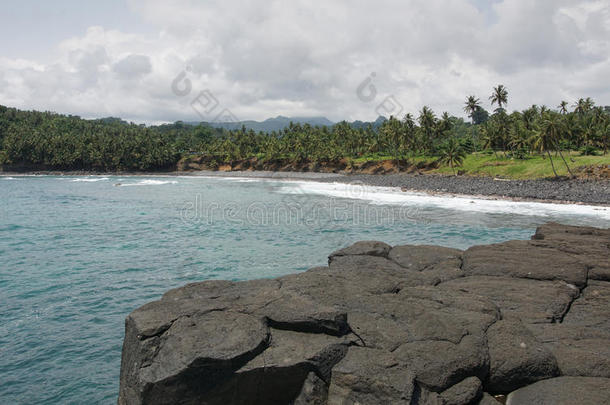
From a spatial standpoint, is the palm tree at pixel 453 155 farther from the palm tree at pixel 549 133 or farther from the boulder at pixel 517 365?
the boulder at pixel 517 365

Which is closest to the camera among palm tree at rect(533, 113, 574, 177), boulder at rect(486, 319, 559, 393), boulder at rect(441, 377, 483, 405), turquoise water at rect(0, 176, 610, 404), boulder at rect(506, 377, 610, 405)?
boulder at rect(506, 377, 610, 405)

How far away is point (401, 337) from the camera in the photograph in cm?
950

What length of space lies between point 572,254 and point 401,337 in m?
12.1

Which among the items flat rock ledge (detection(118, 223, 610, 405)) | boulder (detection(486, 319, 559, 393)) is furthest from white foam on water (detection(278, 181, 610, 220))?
boulder (detection(486, 319, 559, 393))

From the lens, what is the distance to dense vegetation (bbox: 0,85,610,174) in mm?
91375

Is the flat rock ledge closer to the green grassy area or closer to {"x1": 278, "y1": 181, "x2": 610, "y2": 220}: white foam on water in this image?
{"x1": 278, "y1": 181, "x2": 610, "y2": 220}: white foam on water

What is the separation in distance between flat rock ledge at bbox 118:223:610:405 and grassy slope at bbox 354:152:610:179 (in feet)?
241

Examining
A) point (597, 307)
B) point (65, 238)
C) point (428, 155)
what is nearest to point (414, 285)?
point (597, 307)

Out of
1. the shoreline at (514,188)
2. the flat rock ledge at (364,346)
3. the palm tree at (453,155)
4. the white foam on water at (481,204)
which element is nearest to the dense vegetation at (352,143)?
the palm tree at (453,155)

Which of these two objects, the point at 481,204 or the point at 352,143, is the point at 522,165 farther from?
the point at 352,143

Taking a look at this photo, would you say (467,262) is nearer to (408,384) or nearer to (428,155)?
(408,384)

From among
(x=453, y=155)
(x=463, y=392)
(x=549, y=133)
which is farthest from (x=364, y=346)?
(x=453, y=155)

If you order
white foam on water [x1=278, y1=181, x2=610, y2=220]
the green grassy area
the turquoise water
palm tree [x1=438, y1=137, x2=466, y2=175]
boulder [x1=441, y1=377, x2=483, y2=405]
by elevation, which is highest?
palm tree [x1=438, y1=137, x2=466, y2=175]

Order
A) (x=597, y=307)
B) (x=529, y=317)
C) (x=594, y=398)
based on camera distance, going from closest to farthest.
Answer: (x=594, y=398)
(x=529, y=317)
(x=597, y=307)
